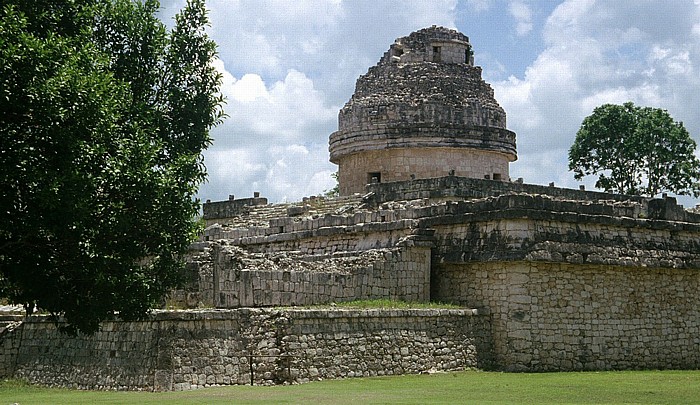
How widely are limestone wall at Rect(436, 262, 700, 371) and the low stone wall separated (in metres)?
1.24

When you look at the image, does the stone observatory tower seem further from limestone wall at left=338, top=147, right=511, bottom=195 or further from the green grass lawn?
the green grass lawn

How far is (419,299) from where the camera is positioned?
2566cm

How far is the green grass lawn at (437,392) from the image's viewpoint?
17.0m

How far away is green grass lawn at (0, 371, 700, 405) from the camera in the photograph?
17031 mm

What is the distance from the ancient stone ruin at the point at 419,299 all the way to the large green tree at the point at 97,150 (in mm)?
1812

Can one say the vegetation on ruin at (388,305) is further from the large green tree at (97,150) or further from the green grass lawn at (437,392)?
the large green tree at (97,150)

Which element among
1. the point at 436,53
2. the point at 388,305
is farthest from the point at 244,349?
the point at 436,53

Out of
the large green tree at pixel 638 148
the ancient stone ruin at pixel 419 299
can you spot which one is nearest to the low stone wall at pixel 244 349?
the ancient stone ruin at pixel 419 299

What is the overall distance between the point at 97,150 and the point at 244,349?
15.8ft

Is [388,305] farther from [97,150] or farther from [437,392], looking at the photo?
[97,150]

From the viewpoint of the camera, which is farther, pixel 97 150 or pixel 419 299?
pixel 419 299

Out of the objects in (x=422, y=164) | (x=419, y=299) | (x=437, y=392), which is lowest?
(x=437, y=392)

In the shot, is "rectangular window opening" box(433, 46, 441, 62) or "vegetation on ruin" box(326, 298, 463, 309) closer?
"vegetation on ruin" box(326, 298, 463, 309)

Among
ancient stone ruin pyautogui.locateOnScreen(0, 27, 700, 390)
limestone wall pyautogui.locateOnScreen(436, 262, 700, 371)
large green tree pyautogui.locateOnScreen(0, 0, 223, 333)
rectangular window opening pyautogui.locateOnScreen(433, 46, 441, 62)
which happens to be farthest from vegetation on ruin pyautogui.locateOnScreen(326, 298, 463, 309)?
rectangular window opening pyautogui.locateOnScreen(433, 46, 441, 62)
